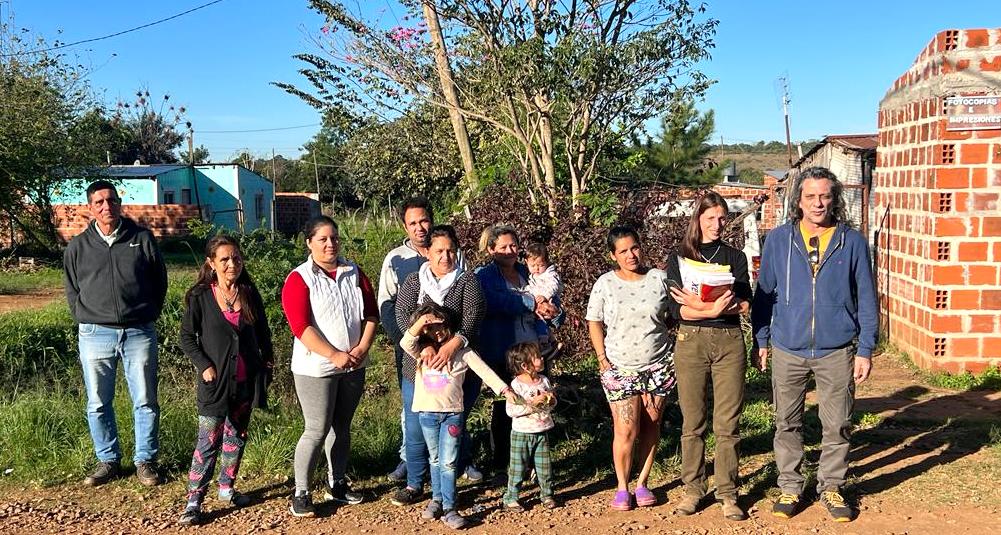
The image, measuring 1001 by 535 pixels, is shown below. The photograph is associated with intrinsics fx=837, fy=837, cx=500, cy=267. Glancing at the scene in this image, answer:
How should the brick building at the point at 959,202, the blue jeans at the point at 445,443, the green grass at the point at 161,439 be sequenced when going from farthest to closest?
the brick building at the point at 959,202 < the green grass at the point at 161,439 < the blue jeans at the point at 445,443

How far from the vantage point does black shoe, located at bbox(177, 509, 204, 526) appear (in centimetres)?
435

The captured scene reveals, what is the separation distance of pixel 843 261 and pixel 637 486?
1.65 meters

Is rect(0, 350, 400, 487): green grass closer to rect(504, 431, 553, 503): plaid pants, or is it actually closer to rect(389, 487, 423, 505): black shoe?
rect(389, 487, 423, 505): black shoe

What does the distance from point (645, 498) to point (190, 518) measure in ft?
7.91

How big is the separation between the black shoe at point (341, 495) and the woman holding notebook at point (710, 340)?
1.77m

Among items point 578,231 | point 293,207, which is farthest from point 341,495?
point 293,207

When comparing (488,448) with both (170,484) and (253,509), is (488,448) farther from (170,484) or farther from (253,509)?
(170,484)

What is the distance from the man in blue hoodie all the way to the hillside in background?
42.8 meters

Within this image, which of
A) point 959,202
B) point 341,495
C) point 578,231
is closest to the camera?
point 341,495

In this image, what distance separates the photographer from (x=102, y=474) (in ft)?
16.1

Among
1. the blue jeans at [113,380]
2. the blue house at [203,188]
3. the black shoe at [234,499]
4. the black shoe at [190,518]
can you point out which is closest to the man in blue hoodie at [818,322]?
the black shoe at [234,499]

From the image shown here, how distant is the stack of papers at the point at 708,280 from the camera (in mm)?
4078

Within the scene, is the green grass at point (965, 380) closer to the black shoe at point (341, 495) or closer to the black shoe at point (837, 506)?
the black shoe at point (837, 506)

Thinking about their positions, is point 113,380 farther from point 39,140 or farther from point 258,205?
point 258,205
